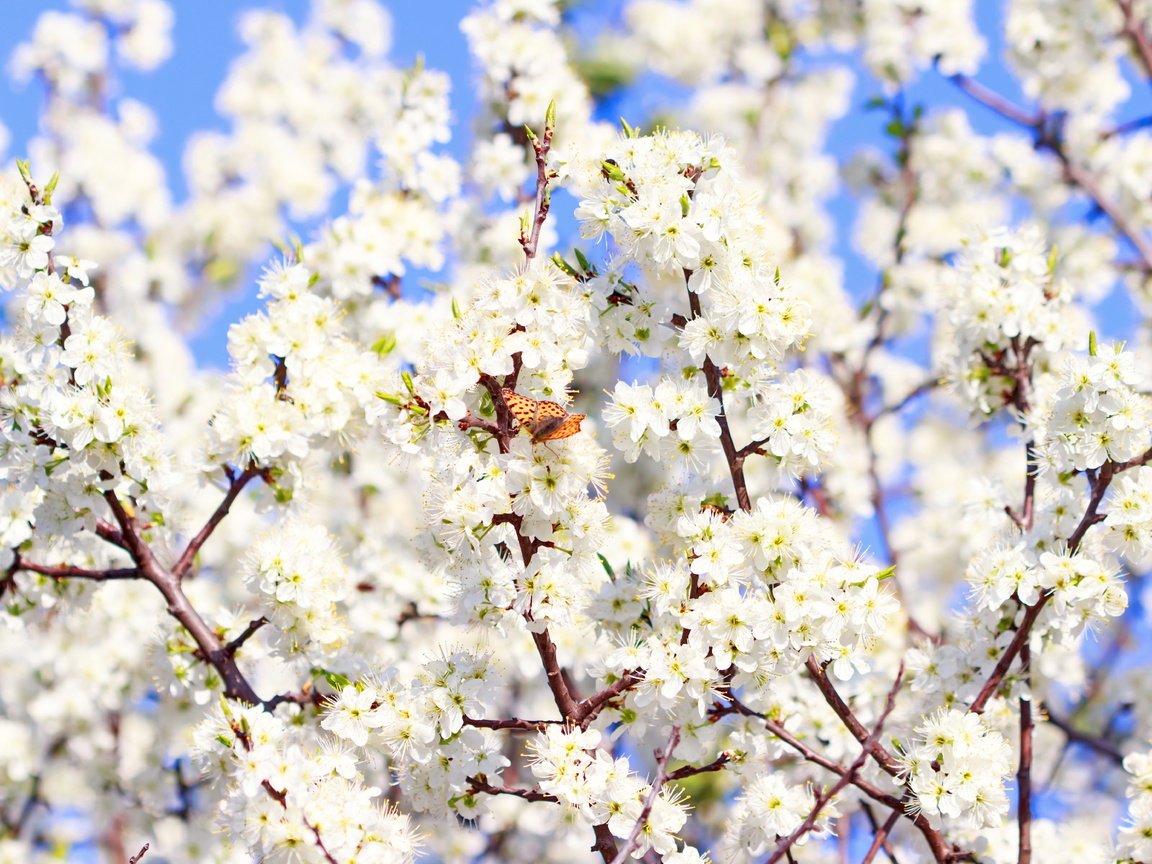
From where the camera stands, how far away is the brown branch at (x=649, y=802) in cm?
321

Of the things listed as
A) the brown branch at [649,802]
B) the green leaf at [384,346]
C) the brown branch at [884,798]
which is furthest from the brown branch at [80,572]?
the brown branch at [884,798]

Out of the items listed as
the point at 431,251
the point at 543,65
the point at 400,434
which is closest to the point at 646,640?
the point at 400,434

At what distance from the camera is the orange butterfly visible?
3299 mm

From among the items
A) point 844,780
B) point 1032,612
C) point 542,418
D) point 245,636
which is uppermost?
point 1032,612

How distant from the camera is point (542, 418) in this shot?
331cm

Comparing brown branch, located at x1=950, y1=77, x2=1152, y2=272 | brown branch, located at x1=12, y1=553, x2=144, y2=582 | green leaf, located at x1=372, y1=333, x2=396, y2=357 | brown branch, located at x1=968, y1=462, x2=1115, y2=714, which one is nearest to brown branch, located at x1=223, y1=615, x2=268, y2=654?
brown branch, located at x1=12, y1=553, x2=144, y2=582

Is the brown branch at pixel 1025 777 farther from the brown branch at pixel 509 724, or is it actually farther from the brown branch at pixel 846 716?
the brown branch at pixel 509 724

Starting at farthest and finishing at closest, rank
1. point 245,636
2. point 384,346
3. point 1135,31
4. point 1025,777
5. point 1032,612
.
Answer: point 1135,31 < point 384,346 < point 245,636 < point 1025,777 < point 1032,612

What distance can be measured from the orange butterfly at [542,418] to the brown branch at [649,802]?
926 mm

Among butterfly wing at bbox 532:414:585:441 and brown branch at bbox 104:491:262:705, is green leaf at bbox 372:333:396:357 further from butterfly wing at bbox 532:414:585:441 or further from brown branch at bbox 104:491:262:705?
butterfly wing at bbox 532:414:585:441

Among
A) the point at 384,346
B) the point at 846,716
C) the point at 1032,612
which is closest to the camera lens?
the point at 846,716

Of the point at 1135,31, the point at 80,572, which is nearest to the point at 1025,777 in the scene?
the point at 80,572

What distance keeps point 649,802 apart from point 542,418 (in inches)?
41.9

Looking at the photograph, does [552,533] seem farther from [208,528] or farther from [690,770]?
[208,528]
